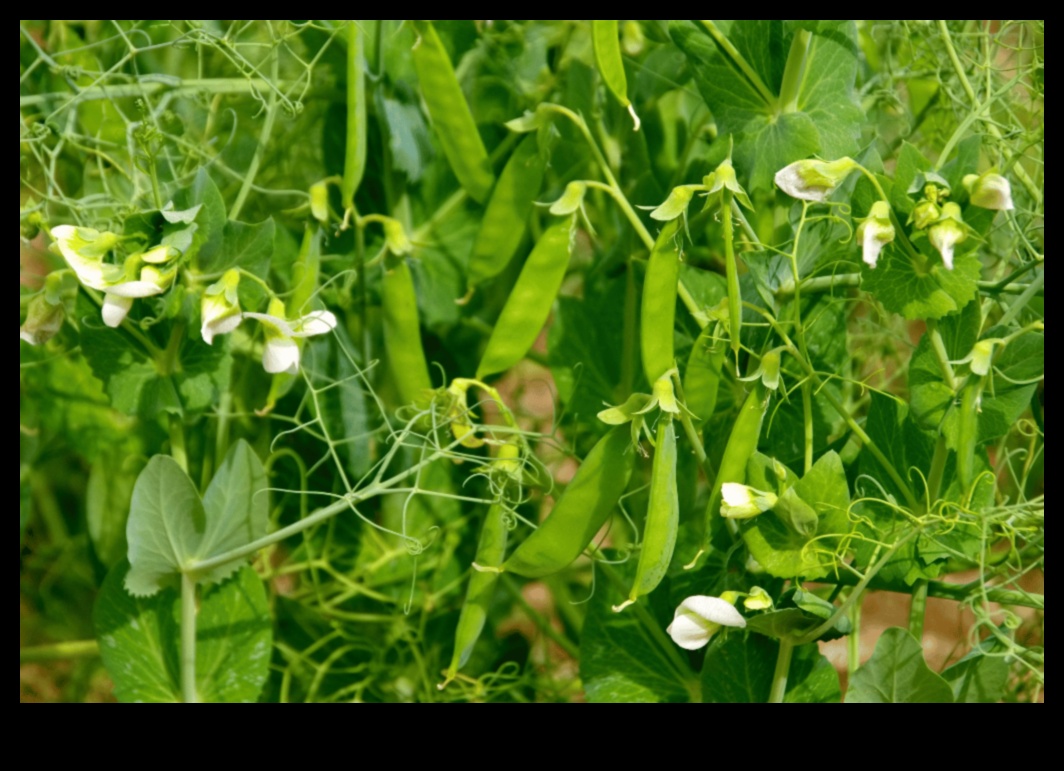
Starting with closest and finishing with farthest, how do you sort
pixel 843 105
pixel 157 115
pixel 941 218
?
1. pixel 941 218
2. pixel 843 105
3. pixel 157 115

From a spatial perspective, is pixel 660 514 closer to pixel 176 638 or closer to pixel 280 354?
pixel 280 354

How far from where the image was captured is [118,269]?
2.14ft

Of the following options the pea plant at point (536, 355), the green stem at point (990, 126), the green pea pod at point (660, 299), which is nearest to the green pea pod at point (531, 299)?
the pea plant at point (536, 355)

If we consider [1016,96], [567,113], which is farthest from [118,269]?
[1016,96]

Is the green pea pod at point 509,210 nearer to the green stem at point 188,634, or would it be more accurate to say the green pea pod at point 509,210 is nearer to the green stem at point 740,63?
the green stem at point 740,63

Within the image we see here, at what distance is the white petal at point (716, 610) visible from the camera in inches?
24.2

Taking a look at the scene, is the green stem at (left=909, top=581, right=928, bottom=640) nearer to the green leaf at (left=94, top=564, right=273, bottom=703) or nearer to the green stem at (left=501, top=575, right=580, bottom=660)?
the green stem at (left=501, top=575, right=580, bottom=660)

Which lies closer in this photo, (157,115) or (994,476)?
(994,476)

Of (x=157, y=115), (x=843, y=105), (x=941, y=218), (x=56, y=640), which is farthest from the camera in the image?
(x=56, y=640)

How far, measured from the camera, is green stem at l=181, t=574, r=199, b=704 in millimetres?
729

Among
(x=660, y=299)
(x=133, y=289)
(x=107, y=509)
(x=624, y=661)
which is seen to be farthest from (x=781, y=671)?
(x=107, y=509)

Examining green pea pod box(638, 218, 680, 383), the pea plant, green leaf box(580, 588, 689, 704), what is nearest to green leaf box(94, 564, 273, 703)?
the pea plant
